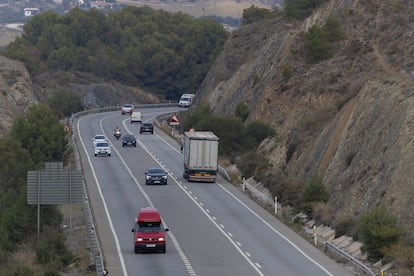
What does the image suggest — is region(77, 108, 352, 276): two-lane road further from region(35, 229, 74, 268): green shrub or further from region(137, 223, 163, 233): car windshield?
region(35, 229, 74, 268): green shrub

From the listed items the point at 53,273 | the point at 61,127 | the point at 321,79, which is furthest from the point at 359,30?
the point at 53,273

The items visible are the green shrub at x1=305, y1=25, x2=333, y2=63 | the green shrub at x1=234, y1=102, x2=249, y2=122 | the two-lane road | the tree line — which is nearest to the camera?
the two-lane road

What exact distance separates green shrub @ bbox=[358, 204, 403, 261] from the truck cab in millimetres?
7261

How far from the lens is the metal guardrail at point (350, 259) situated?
3212 centimetres

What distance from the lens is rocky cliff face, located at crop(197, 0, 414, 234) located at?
44031 millimetres

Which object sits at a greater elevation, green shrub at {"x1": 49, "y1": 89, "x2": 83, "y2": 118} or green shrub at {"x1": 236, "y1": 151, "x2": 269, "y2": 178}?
green shrub at {"x1": 236, "y1": 151, "x2": 269, "y2": 178}

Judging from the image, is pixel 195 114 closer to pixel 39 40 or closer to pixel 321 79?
pixel 321 79

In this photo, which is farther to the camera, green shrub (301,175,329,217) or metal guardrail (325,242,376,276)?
green shrub (301,175,329,217)

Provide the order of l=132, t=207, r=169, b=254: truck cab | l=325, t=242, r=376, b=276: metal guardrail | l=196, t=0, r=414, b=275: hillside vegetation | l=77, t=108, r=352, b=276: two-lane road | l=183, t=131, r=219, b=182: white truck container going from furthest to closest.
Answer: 1. l=183, t=131, r=219, b=182: white truck container
2. l=196, t=0, r=414, b=275: hillside vegetation
3. l=132, t=207, r=169, b=254: truck cab
4. l=77, t=108, r=352, b=276: two-lane road
5. l=325, t=242, r=376, b=276: metal guardrail

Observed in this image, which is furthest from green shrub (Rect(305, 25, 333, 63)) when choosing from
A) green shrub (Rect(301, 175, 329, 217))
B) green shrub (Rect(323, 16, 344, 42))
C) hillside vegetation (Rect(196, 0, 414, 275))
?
green shrub (Rect(301, 175, 329, 217))

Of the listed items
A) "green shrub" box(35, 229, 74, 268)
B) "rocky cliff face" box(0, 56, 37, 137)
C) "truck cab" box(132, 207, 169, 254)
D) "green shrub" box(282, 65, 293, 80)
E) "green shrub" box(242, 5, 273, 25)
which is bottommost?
"rocky cliff face" box(0, 56, 37, 137)

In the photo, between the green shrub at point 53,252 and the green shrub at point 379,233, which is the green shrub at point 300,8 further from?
the green shrub at point 379,233

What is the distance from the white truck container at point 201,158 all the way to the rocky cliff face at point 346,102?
149 inches

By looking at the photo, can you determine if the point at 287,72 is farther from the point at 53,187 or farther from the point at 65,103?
the point at 65,103
